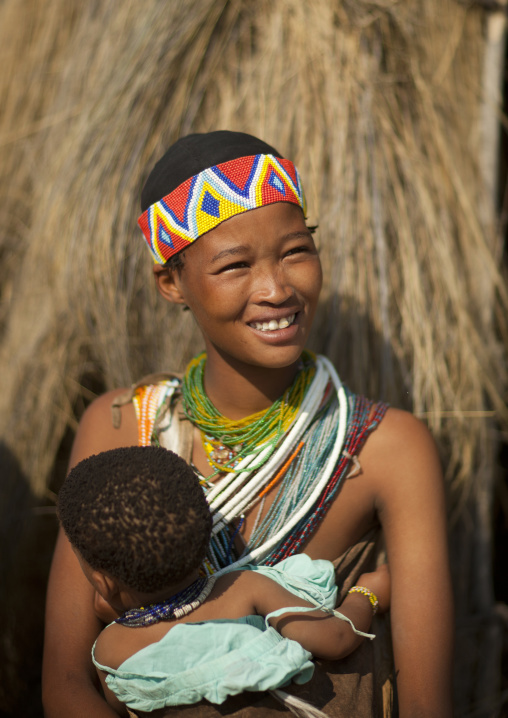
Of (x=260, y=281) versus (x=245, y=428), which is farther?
(x=245, y=428)

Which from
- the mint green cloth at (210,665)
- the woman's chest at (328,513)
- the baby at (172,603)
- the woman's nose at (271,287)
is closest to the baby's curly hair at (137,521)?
the baby at (172,603)

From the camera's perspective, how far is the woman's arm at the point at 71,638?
5.60 feet

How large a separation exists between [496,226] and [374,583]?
1843 mm

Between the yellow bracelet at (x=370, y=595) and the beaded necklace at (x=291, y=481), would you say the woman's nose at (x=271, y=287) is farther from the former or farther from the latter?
the yellow bracelet at (x=370, y=595)

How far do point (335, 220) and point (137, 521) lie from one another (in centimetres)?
157

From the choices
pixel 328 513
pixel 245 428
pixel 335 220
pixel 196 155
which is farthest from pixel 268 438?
pixel 335 220

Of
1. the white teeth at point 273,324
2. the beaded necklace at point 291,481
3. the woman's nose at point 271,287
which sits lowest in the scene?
the beaded necklace at point 291,481

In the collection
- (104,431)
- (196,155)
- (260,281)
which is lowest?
(104,431)

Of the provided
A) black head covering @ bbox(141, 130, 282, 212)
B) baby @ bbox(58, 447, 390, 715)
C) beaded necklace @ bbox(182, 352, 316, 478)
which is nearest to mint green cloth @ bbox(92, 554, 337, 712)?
baby @ bbox(58, 447, 390, 715)

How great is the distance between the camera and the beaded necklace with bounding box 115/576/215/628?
152cm

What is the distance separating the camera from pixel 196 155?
1809 millimetres

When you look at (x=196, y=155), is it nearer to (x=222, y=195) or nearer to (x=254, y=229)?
(x=222, y=195)

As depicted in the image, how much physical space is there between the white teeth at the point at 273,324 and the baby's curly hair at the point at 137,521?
450 millimetres

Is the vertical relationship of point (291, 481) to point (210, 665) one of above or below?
above
